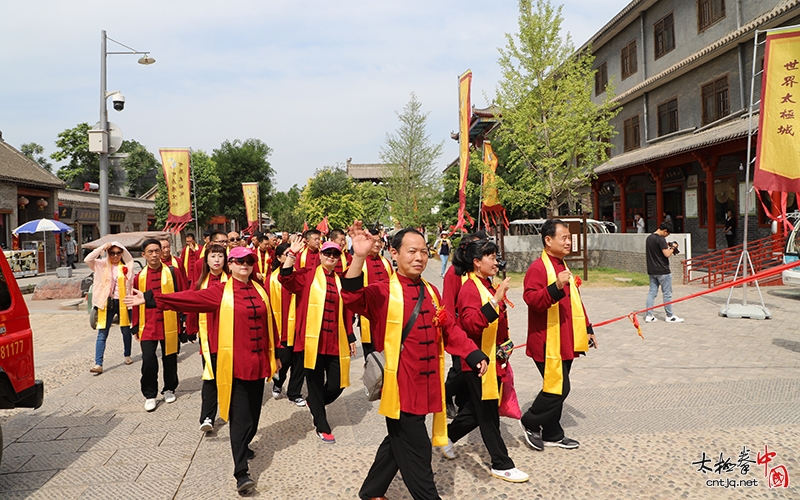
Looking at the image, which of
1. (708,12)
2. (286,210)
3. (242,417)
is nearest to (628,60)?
(708,12)

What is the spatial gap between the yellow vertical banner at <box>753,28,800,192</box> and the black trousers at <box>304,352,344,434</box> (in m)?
6.19

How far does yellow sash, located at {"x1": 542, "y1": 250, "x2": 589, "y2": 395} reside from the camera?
13.2ft

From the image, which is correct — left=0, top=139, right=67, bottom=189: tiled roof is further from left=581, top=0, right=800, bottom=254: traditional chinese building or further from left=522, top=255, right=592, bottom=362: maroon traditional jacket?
left=522, top=255, right=592, bottom=362: maroon traditional jacket

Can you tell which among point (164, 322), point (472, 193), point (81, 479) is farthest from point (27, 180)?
point (81, 479)

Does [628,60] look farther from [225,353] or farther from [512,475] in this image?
[225,353]

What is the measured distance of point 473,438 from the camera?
4566mm

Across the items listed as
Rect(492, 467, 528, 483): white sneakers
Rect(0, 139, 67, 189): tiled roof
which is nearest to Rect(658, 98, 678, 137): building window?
Rect(492, 467, 528, 483): white sneakers

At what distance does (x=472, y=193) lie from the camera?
26.5 metres

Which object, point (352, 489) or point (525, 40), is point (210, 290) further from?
point (525, 40)

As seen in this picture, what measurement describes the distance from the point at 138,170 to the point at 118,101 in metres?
46.7

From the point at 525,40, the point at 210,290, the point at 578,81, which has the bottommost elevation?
the point at 210,290

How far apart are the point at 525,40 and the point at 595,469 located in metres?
16.3

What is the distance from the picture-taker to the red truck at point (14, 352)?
3.71m

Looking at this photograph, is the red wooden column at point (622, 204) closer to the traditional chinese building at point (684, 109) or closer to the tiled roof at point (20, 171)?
the traditional chinese building at point (684, 109)
